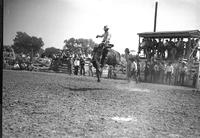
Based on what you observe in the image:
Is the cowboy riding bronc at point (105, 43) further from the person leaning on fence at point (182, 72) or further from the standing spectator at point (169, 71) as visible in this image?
the standing spectator at point (169, 71)

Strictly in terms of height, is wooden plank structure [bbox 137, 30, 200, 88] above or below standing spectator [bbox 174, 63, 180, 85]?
above

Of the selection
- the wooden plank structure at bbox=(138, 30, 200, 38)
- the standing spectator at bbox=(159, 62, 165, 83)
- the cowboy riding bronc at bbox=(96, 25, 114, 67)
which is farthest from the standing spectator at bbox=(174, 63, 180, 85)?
the cowboy riding bronc at bbox=(96, 25, 114, 67)

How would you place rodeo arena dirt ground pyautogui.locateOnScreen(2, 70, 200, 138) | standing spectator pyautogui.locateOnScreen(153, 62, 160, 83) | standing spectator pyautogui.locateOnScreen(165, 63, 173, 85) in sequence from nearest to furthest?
rodeo arena dirt ground pyautogui.locateOnScreen(2, 70, 200, 138) < standing spectator pyautogui.locateOnScreen(165, 63, 173, 85) < standing spectator pyautogui.locateOnScreen(153, 62, 160, 83)

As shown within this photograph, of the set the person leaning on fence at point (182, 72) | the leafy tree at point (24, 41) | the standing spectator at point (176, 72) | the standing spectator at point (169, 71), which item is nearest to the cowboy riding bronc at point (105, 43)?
the leafy tree at point (24, 41)

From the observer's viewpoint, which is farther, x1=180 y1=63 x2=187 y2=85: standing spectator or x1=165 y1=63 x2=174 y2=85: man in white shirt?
x1=165 y1=63 x2=174 y2=85: man in white shirt

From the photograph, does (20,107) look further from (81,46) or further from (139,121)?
(81,46)

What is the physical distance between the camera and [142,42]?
18.0 meters

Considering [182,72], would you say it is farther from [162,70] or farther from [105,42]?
[105,42]

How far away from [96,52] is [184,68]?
6055 mm

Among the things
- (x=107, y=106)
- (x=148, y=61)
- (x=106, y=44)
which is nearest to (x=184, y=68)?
(x=148, y=61)

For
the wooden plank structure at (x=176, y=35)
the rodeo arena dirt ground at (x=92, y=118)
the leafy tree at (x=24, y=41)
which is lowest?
the rodeo arena dirt ground at (x=92, y=118)

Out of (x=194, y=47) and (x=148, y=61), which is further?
(x=148, y=61)

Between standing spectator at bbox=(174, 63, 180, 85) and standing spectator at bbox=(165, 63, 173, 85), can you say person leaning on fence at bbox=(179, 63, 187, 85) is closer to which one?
standing spectator at bbox=(174, 63, 180, 85)

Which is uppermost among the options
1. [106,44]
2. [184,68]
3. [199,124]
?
[106,44]
